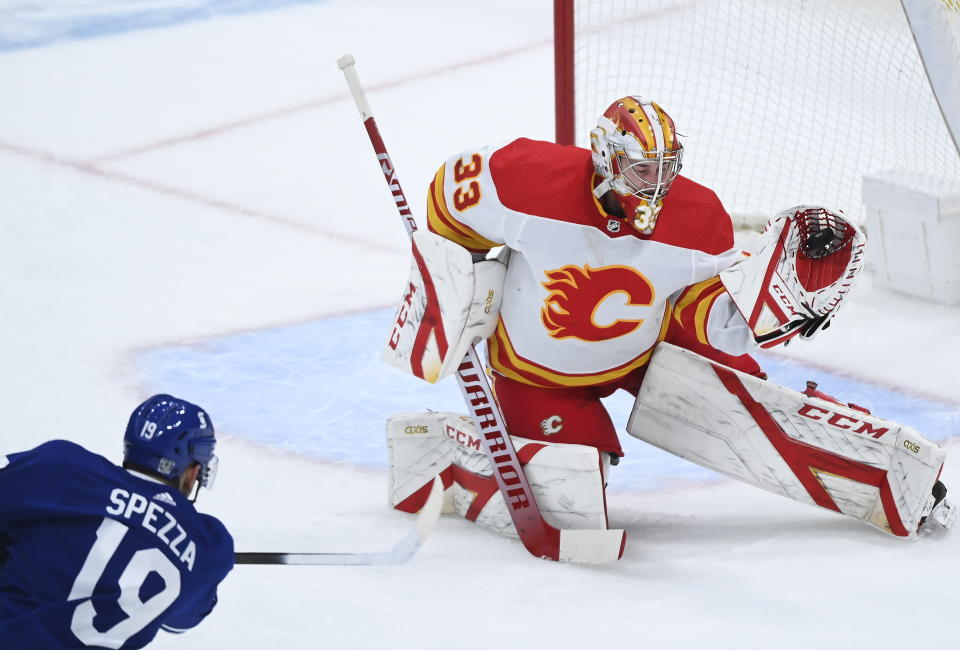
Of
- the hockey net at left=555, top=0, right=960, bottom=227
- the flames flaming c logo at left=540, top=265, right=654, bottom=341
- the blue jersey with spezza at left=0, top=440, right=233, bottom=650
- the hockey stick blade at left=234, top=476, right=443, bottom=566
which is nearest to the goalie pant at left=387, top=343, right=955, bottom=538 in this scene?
the flames flaming c logo at left=540, top=265, right=654, bottom=341

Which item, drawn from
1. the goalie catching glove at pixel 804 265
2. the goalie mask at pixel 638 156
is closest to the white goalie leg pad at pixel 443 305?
the goalie mask at pixel 638 156

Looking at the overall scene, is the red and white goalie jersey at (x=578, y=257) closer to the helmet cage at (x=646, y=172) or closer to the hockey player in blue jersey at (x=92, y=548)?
the helmet cage at (x=646, y=172)

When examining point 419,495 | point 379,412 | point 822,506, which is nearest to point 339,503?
point 419,495

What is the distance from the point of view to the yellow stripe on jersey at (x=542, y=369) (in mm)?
3098

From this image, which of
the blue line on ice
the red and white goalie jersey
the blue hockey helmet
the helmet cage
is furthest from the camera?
the blue line on ice

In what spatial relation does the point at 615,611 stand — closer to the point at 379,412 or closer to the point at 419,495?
the point at 419,495

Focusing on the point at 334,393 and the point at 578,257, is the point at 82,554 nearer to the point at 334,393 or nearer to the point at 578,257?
the point at 578,257

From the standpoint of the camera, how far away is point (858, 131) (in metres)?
5.68

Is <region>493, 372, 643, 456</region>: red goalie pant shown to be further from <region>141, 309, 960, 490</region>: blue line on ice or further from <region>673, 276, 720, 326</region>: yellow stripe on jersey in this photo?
<region>141, 309, 960, 490</region>: blue line on ice

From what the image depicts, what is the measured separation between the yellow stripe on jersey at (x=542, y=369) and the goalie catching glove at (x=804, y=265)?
10.3 inches

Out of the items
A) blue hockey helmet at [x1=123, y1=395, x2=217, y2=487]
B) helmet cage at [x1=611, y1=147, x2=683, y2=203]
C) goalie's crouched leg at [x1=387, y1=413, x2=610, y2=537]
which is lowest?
goalie's crouched leg at [x1=387, y1=413, x2=610, y2=537]

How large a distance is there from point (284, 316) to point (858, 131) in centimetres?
242

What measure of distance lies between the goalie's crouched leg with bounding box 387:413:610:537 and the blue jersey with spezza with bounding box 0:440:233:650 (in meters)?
1.11

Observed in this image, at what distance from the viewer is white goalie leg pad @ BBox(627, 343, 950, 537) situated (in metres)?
3.07
